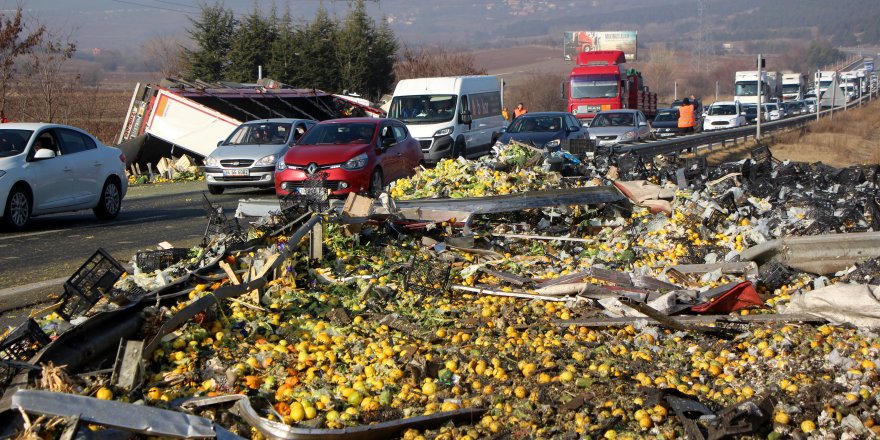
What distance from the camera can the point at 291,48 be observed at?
48250mm

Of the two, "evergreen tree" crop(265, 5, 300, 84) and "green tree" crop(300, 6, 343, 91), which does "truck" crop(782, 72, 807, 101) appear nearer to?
"green tree" crop(300, 6, 343, 91)

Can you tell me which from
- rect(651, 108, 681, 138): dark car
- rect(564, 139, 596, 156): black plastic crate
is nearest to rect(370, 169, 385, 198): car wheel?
rect(564, 139, 596, 156): black plastic crate

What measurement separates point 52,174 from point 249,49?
33.6 meters

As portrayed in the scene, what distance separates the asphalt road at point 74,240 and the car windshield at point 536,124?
26.8 feet

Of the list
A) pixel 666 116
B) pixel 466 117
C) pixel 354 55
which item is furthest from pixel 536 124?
pixel 354 55

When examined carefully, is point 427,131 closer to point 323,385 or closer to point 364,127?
point 364,127

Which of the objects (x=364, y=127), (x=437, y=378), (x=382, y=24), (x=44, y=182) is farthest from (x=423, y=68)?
(x=437, y=378)

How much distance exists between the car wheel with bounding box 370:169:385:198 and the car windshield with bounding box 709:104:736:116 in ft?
114

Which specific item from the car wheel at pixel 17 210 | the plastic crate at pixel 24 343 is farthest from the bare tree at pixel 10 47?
the plastic crate at pixel 24 343

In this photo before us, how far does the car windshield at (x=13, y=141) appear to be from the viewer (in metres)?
13.8

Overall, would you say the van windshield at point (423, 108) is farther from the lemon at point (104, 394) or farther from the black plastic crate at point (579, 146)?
the lemon at point (104, 394)

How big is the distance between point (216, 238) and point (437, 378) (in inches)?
174

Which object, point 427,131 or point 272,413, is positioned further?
point 427,131

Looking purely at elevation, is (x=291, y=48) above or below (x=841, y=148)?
above
